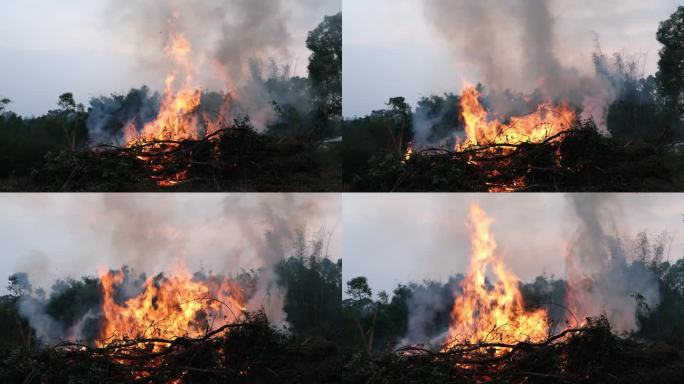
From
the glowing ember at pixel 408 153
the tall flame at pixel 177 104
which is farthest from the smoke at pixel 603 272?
the tall flame at pixel 177 104

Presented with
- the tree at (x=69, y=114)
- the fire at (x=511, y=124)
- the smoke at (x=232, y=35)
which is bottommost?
the fire at (x=511, y=124)

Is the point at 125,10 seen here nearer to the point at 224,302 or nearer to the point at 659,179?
the point at 224,302

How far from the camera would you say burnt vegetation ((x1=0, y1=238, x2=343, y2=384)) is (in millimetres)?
6164

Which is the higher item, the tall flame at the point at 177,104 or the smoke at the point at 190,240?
the tall flame at the point at 177,104

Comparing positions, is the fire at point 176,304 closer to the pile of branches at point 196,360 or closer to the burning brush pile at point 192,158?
the pile of branches at point 196,360

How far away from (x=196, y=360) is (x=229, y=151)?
1.74 m

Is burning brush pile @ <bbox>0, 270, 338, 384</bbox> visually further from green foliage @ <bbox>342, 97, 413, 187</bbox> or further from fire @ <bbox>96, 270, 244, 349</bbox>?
green foliage @ <bbox>342, 97, 413, 187</bbox>

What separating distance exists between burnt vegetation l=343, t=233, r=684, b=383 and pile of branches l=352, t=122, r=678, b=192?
58cm

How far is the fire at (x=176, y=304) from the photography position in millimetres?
6340

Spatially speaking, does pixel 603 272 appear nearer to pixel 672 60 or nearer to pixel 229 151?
pixel 672 60

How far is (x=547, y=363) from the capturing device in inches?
238

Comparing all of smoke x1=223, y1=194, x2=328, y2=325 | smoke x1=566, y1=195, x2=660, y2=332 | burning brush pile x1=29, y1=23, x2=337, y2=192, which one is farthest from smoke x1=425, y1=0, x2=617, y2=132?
smoke x1=223, y1=194, x2=328, y2=325

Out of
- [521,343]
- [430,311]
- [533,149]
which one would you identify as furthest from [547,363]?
[533,149]

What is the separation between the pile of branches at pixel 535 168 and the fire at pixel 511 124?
0.06 meters
